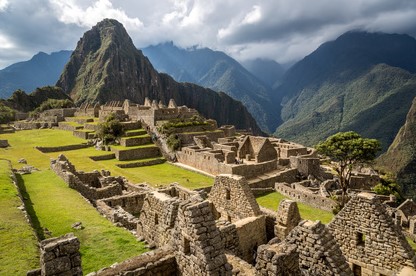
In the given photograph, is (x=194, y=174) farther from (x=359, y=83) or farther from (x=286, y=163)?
(x=359, y=83)

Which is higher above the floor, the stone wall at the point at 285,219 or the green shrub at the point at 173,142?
the green shrub at the point at 173,142

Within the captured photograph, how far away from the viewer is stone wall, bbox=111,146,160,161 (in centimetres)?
3441

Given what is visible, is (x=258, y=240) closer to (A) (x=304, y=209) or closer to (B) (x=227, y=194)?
(B) (x=227, y=194)

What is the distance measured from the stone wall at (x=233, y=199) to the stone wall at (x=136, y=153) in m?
26.9

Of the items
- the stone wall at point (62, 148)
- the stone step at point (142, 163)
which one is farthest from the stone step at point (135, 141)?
the stone wall at point (62, 148)

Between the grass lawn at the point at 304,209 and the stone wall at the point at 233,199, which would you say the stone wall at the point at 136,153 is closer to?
the grass lawn at the point at 304,209

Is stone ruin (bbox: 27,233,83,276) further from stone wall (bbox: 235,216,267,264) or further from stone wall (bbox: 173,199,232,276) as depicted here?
stone wall (bbox: 235,216,267,264)

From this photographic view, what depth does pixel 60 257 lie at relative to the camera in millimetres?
4590

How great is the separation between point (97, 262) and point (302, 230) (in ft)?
15.8

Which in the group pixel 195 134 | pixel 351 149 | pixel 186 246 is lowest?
pixel 186 246

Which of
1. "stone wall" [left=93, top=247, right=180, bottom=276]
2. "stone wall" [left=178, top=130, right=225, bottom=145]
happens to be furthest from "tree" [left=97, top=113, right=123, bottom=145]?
"stone wall" [left=93, top=247, right=180, bottom=276]

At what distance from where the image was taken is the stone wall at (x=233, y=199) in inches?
321

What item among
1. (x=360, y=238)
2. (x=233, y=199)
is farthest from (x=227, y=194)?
(x=360, y=238)

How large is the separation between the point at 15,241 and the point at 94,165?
19.9 m
